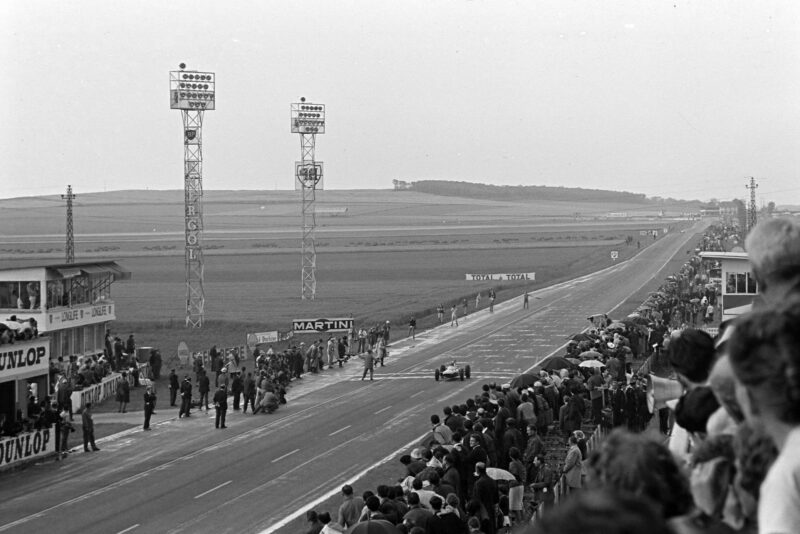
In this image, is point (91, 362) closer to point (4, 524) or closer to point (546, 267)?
point (4, 524)

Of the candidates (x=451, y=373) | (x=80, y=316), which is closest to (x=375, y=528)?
(x=451, y=373)

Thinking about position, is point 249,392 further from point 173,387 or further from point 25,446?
point 25,446

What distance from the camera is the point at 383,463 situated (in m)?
24.4

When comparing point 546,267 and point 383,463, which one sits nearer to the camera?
point 383,463

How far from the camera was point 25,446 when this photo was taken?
24688 millimetres

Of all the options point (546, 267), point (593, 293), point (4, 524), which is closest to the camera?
point (4, 524)

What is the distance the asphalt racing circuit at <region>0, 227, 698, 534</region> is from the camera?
1988 cm

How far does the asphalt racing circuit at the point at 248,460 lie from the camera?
19.9 metres

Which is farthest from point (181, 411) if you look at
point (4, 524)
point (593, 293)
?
point (593, 293)

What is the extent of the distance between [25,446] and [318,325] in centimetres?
2688

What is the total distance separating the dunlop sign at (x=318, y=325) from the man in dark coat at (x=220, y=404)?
20.6 metres

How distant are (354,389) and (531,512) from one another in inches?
939

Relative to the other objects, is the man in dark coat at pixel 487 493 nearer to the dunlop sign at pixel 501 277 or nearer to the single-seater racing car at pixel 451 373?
the single-seater racing car at pixel 451 373

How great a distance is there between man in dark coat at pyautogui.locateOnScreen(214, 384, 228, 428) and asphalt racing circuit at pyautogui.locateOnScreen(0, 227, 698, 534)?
1.40 feet
